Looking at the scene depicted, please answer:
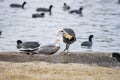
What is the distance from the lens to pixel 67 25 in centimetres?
3300

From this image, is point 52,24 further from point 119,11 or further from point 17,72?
point 17,72

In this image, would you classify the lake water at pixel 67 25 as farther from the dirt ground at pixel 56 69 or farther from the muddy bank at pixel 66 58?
the dirt ground at pixel 56 69

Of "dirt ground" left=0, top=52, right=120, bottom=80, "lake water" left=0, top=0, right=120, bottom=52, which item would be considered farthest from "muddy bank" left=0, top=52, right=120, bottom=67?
"lake water" left=0, top=0, right=120, bottom=52

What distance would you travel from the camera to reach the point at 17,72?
462 inches

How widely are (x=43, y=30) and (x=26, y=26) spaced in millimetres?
2126

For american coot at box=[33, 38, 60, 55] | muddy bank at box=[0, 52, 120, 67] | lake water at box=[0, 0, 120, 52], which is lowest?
lake water at box=[0, 0, 120, 52]

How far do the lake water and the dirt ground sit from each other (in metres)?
7.53

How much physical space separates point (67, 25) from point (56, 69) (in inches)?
814

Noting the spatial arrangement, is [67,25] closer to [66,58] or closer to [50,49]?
[66,58]

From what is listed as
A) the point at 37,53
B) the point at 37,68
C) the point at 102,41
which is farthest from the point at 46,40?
the point at 37,68

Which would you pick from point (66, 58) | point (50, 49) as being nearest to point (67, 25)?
point (66, 58)

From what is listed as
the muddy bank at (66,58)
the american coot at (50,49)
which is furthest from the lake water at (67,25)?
the american coot at (50,49)

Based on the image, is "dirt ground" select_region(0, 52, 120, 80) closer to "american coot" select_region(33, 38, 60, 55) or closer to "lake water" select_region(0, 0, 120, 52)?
"american coot" select_region(33, 38, 60, 55)

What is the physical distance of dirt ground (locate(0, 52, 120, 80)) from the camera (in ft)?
37.2
